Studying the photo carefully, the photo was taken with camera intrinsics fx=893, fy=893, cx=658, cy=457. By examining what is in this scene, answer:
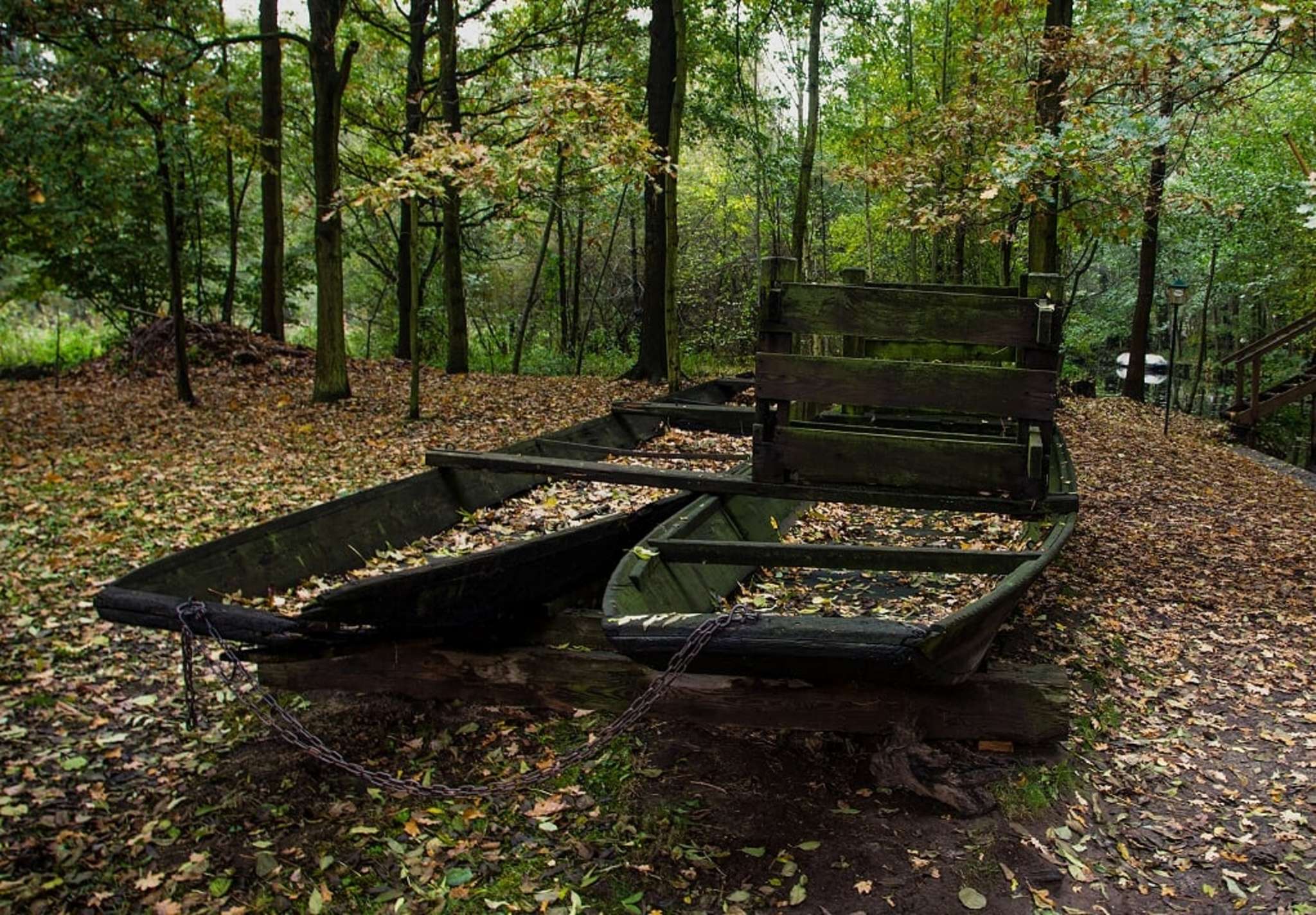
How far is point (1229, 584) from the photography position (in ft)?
21.6

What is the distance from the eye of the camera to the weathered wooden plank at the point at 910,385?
15.5 ft

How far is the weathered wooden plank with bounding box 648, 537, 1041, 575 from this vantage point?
14.2ft

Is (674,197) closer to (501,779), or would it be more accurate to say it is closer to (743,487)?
(743,487)

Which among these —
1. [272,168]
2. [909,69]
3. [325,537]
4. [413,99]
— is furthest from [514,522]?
[909,69]

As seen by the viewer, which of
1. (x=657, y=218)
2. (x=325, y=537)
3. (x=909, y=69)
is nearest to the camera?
(x=325, y=537)

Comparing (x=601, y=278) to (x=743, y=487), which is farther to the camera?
(x=601, y=278)

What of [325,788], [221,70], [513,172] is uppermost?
[221,70]

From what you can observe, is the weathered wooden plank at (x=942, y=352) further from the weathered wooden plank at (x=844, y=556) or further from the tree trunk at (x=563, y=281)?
the tree trunk at (x=563, y=281)

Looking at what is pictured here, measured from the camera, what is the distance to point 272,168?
1237 centimetres

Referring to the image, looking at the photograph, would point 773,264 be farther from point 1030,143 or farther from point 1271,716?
point 1030,143

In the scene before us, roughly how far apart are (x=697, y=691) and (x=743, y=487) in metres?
1.64

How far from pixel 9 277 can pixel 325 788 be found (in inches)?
1238

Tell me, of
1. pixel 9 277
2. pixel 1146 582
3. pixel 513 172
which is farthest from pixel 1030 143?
pixel 9 277

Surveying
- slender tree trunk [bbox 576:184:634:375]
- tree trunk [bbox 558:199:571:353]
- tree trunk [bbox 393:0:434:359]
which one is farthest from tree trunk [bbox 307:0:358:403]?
tree trunk [bbox 558:199:571:353]
